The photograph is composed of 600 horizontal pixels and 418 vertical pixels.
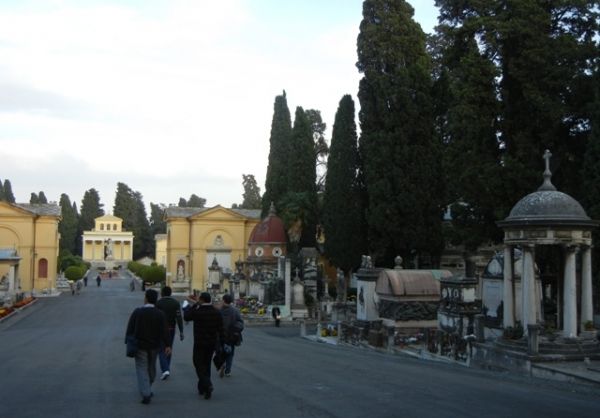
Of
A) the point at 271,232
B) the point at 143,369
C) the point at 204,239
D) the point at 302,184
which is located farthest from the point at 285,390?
the point at 204,239

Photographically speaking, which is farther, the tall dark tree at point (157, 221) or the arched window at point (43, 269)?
the tall dark tree at point (157, 221)

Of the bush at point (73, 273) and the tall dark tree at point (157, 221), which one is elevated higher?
the tall dark tree at point (157, 221)

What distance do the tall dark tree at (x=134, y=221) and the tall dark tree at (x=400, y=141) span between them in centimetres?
8007

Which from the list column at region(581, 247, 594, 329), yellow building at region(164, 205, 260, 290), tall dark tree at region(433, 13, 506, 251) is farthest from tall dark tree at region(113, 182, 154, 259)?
column at region(581, 247, 594, 329)

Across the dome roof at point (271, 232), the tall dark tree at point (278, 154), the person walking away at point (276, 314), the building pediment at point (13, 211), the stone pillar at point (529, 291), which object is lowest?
the person walking away at point (276, 314)

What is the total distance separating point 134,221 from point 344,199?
260ft

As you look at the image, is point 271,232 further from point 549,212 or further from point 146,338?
point 146,338

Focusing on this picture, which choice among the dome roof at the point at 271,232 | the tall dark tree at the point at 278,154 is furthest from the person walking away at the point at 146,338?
the tall dark tree at the point at 278,154

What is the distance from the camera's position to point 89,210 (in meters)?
111

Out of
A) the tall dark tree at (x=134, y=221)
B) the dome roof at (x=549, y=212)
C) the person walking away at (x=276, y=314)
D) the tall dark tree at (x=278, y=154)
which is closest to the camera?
the dome roof at (x=549, y=212)

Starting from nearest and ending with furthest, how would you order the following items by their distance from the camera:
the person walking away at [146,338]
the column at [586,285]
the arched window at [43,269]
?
1. the person walking away at [146,338]
2. the column at [586,285]
3. the arched window at [43,269]

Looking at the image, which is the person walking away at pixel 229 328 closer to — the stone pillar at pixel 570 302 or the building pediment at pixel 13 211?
the stone pillar at pixel 570 302

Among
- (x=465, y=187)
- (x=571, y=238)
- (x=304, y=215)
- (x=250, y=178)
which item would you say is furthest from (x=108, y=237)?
(x=571, y=238)

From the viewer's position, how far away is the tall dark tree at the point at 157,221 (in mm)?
113300
